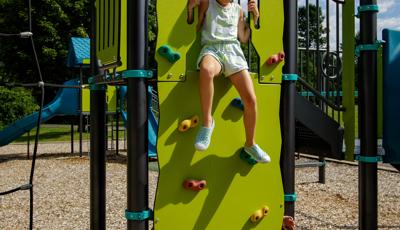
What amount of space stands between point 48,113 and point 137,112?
27.3ft

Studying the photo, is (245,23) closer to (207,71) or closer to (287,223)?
(207,71)

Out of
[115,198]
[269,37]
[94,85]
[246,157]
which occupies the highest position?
[269,37]

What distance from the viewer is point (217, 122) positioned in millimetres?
2605

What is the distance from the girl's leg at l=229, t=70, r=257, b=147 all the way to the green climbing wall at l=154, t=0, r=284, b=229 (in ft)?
0.31

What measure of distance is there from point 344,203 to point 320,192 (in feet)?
2.20

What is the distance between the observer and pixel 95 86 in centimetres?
336

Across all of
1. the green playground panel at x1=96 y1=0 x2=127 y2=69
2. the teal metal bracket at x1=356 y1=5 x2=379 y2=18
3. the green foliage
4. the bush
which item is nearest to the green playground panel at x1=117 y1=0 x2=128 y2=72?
the green playground panel at x1=96 y1=0 x2=127 y2=69

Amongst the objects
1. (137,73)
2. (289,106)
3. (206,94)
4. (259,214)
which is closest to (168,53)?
(137,73)

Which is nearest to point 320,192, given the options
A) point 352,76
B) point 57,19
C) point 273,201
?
point 352,76

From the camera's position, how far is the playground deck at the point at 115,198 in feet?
15.8

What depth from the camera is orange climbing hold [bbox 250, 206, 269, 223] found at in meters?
2.72

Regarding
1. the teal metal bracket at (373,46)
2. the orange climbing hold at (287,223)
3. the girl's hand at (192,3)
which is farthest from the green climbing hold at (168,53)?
the teal metal bracket at (373,46)

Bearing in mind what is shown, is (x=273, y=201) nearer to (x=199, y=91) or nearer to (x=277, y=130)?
(x=277, y=130)

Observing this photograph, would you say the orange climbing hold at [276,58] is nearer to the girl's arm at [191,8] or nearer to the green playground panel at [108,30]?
the girl's arm at [191,8]
